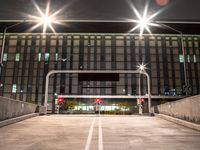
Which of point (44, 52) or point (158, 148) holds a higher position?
point (44, 52)

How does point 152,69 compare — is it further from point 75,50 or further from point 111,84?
point 75,50

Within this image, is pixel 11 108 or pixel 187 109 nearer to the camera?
pixel 187 109

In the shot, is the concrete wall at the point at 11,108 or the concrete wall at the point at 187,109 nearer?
the concrete wall at the point at 187,109

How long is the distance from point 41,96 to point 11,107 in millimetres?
54097

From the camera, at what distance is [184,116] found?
1159 centimetres

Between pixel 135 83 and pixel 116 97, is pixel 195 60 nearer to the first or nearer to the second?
pixel 135 83

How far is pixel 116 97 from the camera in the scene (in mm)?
65125

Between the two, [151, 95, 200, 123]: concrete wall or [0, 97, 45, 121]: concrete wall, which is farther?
[0, 97, 45, 121]: concrete wall

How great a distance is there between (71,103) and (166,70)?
3143 centimetres

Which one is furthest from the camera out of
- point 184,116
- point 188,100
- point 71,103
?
point 71,103

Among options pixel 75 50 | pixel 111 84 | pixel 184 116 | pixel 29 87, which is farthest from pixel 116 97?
pixel 184 116

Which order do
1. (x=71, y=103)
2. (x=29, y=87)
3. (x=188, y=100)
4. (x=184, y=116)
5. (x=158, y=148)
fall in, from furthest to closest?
(x=29, y=87), (x=71, y=103), (x=184, y=116), (x=188, y=100), (x=158, y=148)

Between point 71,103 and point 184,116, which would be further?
point 71,103

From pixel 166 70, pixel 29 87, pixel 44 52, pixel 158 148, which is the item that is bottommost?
pixel 158 148
